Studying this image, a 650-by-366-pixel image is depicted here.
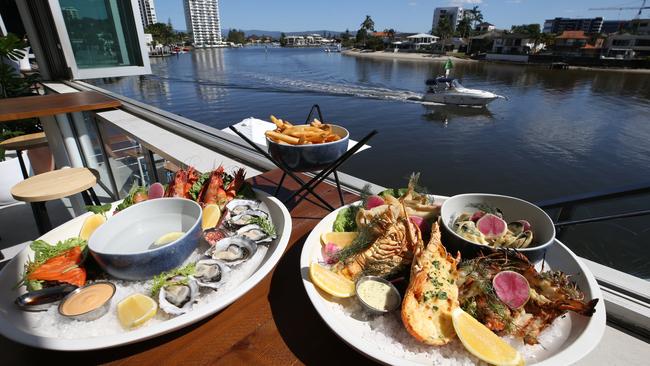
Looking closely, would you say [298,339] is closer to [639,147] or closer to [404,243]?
[404,243]

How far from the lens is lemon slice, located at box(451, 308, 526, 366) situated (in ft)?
2.36

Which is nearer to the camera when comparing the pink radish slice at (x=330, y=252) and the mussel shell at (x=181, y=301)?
the mussel shell at (x=181, y=301)

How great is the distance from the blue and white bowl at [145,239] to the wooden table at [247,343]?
0.73 feet

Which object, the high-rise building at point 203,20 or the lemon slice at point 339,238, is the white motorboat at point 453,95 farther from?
the high-rise building at point 203,20

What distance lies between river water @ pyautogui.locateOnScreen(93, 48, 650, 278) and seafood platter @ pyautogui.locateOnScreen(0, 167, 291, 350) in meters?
7.56

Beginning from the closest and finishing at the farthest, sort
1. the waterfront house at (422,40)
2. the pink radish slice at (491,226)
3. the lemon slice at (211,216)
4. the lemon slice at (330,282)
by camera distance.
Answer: the lemon slice at (330,282)
the pink radish slice at (491,226)
the lemon slice at (211,216)
the waterfront house at (422,40)

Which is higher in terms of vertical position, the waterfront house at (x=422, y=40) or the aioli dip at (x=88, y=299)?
the waterfront house at (x=422, y=40)

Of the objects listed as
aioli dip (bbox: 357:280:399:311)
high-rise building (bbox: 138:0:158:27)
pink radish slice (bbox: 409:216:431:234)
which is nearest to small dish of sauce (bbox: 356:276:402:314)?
aioli dip (bbox: 357:280:399:311)

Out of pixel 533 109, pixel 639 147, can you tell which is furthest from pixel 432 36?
pixel 639 147

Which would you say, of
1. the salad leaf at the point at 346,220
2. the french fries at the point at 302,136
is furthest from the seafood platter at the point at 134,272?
the french fries at the point at 302,136

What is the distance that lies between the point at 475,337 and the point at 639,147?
27.6m

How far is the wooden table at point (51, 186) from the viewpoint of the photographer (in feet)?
8.32

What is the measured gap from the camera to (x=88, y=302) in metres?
0.88

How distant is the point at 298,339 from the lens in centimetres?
92
